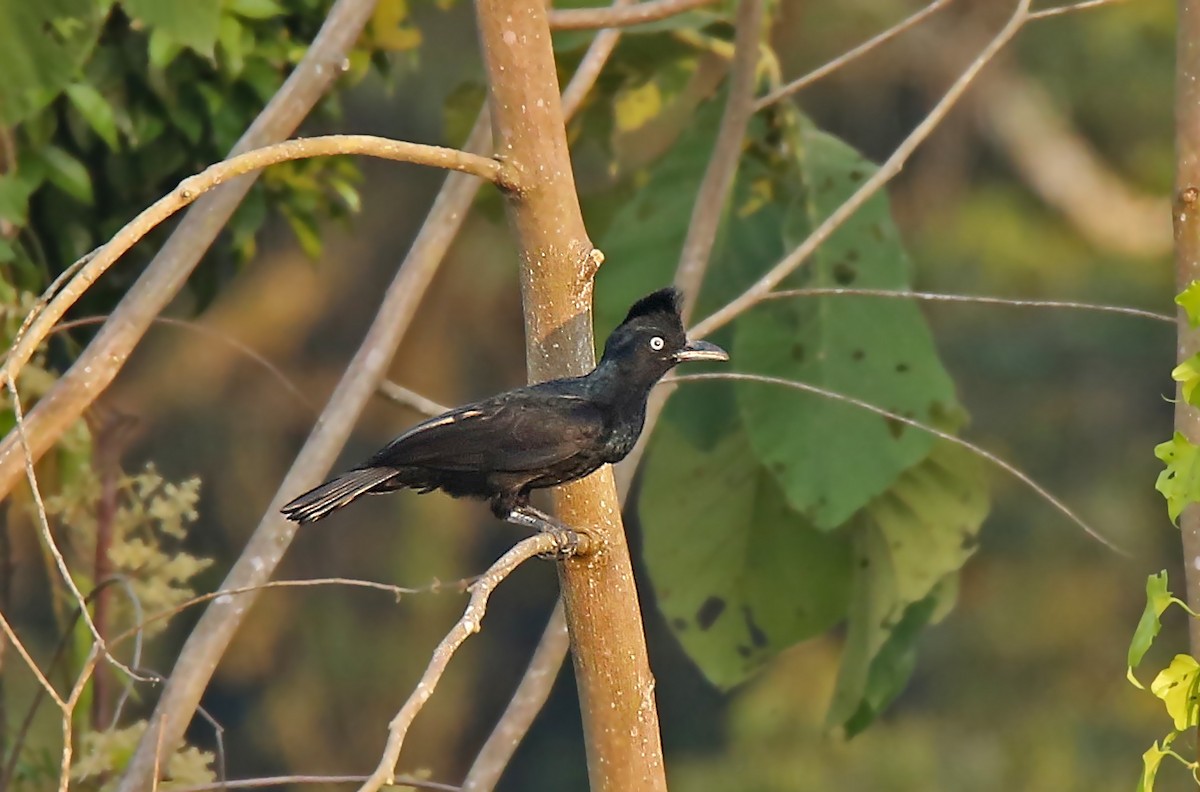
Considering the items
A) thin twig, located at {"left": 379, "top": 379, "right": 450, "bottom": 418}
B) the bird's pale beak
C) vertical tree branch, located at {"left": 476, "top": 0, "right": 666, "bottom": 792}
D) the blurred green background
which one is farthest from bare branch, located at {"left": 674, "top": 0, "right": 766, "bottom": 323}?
the blurred green background

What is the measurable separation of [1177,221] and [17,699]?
807cm

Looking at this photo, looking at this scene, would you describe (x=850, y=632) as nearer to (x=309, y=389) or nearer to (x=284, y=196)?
(x=284, y=196)

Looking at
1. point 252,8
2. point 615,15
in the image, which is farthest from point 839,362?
point 252,8

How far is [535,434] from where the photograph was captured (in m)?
2.81

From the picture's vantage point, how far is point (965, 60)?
39.3ft

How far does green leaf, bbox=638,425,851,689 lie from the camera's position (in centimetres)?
460

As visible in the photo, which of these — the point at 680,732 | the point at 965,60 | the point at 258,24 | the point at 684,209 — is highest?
the point at 965,60

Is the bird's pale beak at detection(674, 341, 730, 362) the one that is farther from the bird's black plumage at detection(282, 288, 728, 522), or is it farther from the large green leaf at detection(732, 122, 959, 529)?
the large green leaf at detection(732, 122, 959, 529)

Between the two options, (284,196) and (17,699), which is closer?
(284,196)

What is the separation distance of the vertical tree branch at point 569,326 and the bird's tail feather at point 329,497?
32 cm

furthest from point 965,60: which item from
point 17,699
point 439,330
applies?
point 17,699

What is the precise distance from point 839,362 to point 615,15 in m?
1.29

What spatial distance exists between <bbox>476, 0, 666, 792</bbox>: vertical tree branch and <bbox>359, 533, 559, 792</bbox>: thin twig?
160mm

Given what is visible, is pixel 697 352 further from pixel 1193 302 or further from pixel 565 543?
pixel 1193 302
